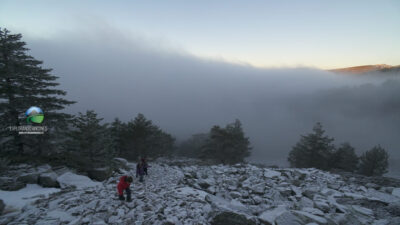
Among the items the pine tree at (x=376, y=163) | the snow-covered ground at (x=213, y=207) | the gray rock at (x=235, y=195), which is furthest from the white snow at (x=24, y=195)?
the pine tree at (x=376, y=163)

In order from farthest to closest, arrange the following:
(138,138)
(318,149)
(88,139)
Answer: (318,149) < (138,138) < (88,139)

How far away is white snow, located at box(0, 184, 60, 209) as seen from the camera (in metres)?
8.20

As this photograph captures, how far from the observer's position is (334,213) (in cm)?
661

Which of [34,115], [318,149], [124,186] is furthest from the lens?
[318,149]

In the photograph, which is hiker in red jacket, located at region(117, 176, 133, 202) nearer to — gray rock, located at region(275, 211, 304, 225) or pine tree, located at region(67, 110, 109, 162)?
gray rock, located at region(275, 211, 304, 225)

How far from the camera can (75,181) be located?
11.2 m

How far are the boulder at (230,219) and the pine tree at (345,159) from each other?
117 ft

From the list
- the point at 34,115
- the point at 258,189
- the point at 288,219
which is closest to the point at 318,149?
the point at 258,189

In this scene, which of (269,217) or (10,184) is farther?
(10,184)

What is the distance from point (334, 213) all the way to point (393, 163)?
550ft

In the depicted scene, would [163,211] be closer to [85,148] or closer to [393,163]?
[85,148]

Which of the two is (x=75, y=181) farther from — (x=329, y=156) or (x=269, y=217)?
(x=329, y=156)

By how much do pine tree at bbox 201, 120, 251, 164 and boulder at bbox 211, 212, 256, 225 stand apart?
27771 mm

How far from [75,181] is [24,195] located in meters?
2.44
